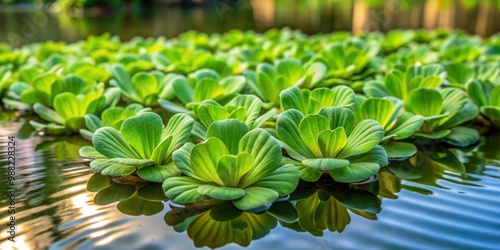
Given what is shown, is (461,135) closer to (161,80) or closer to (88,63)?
(161,80)

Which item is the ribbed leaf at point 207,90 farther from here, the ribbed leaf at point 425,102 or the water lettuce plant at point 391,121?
the ribbed leaf at point 425,102

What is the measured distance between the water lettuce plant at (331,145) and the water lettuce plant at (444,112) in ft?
1.50

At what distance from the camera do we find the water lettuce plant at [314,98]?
201 cm

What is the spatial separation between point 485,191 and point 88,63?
7.49ft

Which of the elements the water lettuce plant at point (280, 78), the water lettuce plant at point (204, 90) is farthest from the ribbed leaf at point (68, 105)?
the water lettuce plant at point (280, 78)

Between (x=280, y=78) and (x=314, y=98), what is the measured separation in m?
0.48

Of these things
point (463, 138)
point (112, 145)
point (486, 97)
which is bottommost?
point (463, 138)

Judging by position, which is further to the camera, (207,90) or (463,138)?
(207,90)

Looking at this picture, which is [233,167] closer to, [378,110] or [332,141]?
[332,141]

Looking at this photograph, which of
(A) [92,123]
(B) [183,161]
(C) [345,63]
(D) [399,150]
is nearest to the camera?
(B) [183,161]

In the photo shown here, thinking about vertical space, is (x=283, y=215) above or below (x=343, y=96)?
below

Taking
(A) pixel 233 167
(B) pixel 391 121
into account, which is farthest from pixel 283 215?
(B) pixel 391 121

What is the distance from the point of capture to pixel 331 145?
5.56 ft

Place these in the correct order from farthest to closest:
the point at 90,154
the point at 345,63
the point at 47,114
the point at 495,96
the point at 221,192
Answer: the point at 345,63, the point at 47,114, the point at 495,96, the point at 90,154, the point at 221,192
